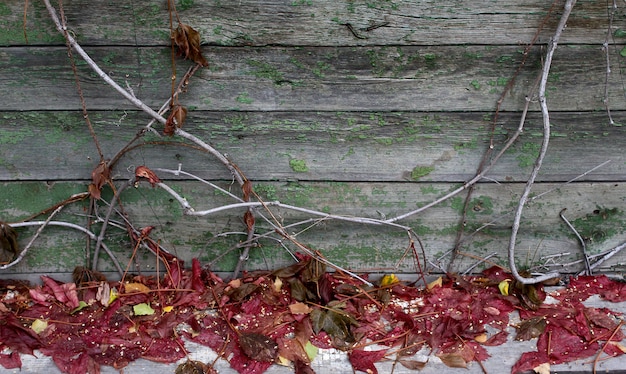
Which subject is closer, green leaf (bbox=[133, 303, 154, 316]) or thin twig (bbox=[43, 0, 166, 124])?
thin twig (bbox=[43, 0, 166, 124])

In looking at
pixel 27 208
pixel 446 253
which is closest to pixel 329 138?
pixel 446 253

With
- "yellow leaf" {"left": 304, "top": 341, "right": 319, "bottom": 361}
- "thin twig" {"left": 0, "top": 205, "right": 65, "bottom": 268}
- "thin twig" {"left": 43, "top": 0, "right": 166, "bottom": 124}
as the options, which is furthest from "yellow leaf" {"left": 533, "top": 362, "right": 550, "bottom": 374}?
"thin twig" {"left": 0, "top": 205, "right": 65, "bottom": 268}

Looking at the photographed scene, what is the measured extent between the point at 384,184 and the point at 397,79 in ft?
1.29

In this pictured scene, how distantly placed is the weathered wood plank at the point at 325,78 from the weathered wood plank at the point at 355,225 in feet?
1.03

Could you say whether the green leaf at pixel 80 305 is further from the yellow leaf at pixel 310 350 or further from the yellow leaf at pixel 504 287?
the yellow leaf at pixel 504 287

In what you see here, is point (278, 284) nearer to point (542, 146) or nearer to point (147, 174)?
point (147, 174)

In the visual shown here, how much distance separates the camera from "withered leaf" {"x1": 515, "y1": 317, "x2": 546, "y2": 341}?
Result: 1.95m

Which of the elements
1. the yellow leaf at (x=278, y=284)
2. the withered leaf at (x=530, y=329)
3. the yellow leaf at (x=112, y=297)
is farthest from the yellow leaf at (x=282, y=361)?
the withered leaf at (x=530, y=329)

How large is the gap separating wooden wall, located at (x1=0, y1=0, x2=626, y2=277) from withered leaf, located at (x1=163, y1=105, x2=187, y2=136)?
0.21 ft

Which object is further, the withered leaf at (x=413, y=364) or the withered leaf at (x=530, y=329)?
the withered leaf at (x=530, y=329)

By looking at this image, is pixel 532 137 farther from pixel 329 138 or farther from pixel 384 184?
pixel 329 138

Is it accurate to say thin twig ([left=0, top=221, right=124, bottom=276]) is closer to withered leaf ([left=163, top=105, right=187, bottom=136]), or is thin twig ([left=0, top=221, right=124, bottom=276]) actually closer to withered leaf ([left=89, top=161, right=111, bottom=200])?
withered leaf ([left=89, top=161, right=111, bottom=200])

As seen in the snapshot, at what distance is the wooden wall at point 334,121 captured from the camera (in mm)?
1870

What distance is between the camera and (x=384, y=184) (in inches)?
82.5
